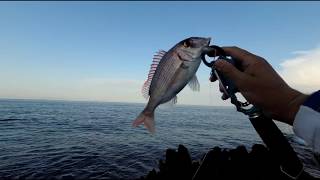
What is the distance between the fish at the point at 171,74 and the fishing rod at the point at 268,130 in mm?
364

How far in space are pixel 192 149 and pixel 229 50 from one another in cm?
2839

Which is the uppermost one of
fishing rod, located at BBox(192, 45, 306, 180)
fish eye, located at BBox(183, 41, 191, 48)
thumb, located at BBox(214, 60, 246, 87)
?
fish eye, located at BBox(183, 41, 191, 48)

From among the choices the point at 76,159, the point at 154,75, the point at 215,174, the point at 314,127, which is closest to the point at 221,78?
the point at 154,75

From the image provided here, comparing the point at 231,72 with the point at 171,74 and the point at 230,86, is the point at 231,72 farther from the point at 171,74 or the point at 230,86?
the point at 171,74

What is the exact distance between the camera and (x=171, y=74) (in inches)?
146

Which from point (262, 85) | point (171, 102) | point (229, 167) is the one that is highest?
point (262, 85)

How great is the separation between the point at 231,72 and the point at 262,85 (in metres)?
0.35

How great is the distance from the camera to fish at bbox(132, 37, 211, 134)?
3.60 meters

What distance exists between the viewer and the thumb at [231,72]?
2910 mm

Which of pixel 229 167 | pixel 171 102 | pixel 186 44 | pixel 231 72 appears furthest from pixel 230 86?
pixel 229 167

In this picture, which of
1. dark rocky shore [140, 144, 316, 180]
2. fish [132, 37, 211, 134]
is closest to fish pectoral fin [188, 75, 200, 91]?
fish [132, 37, 211, 134]

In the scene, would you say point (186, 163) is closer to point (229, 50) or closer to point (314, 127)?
point (229, 50)

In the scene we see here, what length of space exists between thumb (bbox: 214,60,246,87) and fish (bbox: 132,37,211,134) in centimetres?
58

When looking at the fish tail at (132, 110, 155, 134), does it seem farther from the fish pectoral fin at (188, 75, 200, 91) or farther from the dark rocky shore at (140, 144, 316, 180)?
the dark rocky shore at (140, 144, 316, 180)
